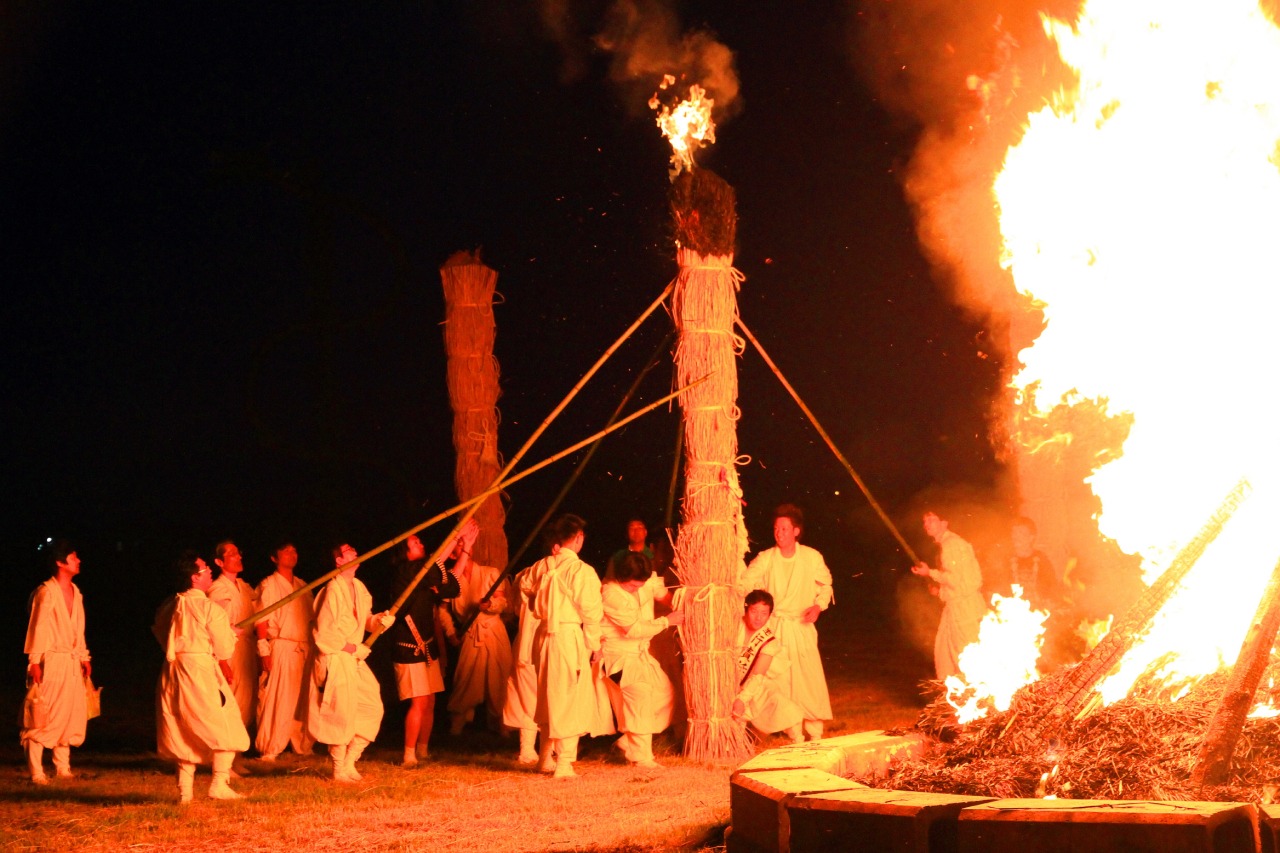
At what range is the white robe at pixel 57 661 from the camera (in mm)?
9297

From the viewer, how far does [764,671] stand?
32.9ft

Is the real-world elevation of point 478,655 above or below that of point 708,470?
below

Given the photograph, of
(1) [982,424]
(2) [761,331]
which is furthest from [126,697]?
(1) [982,424]

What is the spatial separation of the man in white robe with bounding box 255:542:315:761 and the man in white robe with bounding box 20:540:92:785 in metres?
1.34

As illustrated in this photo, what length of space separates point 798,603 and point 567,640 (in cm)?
214

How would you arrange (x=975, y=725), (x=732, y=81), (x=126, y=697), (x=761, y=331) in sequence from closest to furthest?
(x=975, y=725)
(x=732, y=81)
(x=126, y=697)
(x=761, y=331)

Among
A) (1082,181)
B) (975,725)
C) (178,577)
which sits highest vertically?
(1082,181)

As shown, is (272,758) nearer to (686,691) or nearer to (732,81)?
(686,691)

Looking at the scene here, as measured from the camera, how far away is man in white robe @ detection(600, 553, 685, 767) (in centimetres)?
943

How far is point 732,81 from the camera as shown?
992 centimetres

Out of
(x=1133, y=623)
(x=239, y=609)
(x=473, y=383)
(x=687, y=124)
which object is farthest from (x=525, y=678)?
(x=1133, y=623)

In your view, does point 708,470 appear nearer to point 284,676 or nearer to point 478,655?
point 478,655

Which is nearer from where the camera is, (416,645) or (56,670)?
(56,670)

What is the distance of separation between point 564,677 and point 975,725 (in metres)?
3.67
